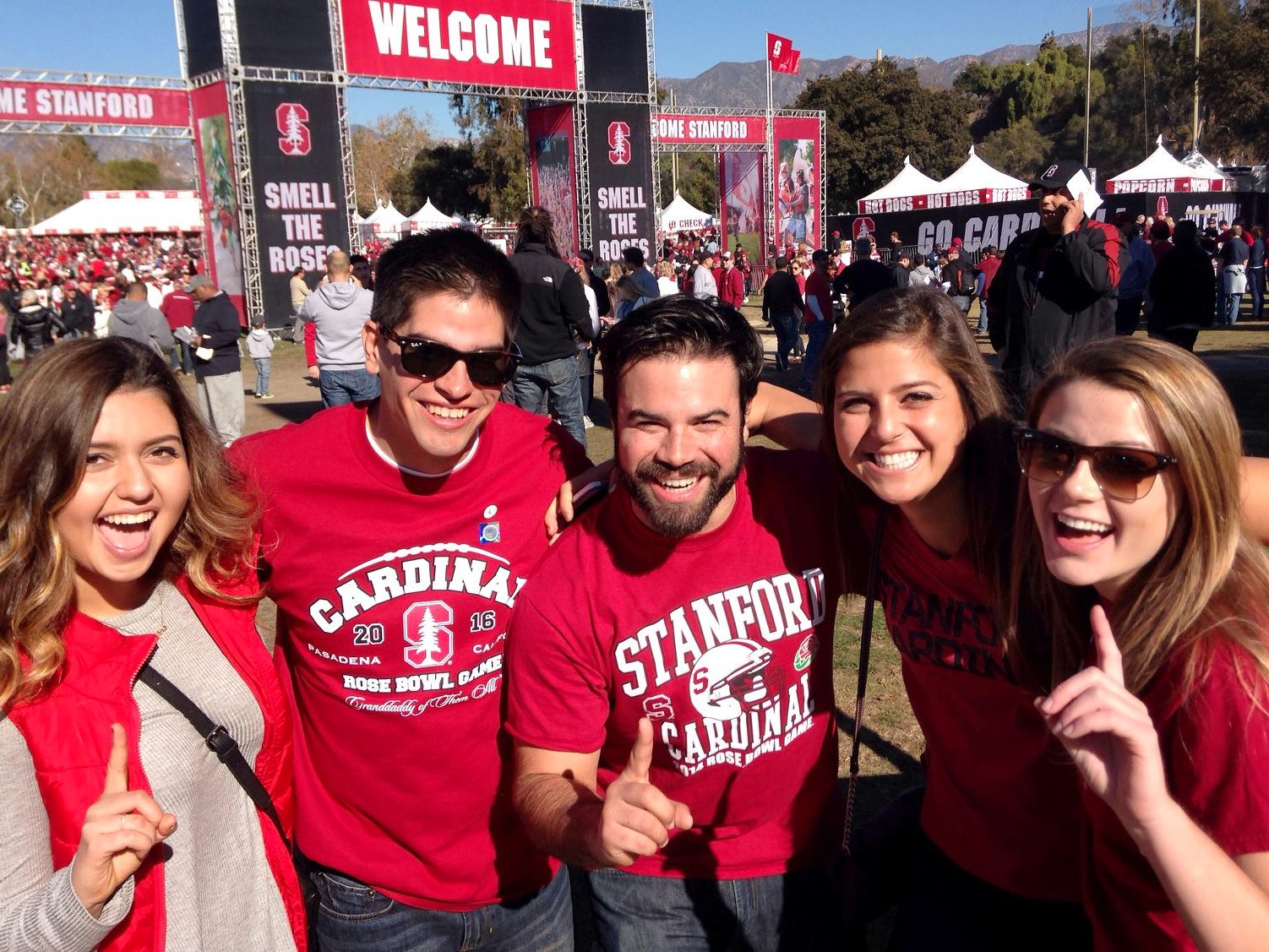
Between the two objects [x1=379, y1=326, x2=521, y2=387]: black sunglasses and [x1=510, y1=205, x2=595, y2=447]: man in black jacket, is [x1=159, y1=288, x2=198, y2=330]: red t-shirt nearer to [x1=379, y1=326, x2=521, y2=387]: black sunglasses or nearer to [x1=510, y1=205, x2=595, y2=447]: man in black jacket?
[x1=510, y1=205, x2=595, y2=447]: man in black jacket

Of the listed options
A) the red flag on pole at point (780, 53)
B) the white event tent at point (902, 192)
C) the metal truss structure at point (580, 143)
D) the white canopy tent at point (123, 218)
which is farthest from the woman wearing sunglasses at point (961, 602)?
the white canopy tent at point (123, 218)

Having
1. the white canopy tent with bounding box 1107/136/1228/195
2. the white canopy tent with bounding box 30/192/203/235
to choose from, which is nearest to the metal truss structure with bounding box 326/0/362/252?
the white canopy tent with bounding box 1107/136/1228/195

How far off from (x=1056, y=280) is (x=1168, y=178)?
2658 centimetres

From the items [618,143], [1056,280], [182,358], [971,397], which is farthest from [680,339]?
[618,143]

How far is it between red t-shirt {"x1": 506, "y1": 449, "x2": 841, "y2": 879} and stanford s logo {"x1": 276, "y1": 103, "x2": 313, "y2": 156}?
20.2 meters

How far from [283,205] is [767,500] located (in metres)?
20.1

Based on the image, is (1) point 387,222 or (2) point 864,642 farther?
(1) point 387,222

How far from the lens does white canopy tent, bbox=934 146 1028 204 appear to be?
29578mm

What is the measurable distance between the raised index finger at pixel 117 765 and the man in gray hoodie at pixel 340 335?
7593mm

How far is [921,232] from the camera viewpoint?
26266 millimetres

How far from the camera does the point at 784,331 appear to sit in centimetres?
1442

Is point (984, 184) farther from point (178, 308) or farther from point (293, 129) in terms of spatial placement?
point (178, 308)

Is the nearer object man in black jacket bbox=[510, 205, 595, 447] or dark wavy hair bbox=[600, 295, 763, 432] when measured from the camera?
dark wavy hair bbox=[600, 295, 763, 432]

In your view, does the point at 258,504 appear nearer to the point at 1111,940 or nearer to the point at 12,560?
the point at 12,560
